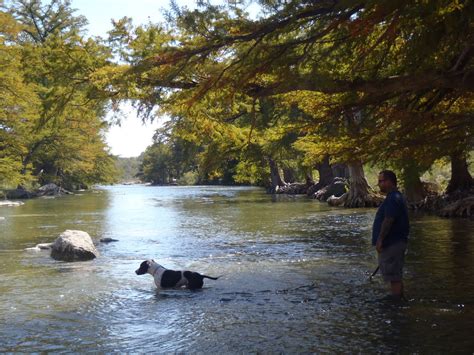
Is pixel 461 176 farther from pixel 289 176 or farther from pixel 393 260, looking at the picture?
pixel 289 176

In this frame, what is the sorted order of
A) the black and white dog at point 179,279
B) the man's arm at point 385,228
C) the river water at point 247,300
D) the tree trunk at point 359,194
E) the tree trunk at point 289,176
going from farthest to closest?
the tree trunk at point 289,176
the tree trunk at point 359,194
the black and white dog at point 179,279
the man's arm at point 385,228
the river water at point 247,300

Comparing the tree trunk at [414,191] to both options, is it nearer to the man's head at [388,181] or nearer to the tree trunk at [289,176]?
the man's head at [388,181]

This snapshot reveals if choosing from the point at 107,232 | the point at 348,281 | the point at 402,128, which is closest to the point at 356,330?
the point at 348,281

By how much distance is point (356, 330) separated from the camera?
626 centimetres

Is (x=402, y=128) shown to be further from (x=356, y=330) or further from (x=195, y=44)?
(x=356, y=330)

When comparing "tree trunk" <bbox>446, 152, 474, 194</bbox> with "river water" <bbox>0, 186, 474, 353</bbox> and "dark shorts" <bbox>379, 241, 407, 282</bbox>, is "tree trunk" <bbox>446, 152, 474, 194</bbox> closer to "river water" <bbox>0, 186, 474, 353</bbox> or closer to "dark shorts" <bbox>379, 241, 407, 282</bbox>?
"river water" <bbox>0, 186, 474, 353</bbox>

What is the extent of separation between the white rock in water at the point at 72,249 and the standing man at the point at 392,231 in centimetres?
741

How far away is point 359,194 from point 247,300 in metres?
20.0

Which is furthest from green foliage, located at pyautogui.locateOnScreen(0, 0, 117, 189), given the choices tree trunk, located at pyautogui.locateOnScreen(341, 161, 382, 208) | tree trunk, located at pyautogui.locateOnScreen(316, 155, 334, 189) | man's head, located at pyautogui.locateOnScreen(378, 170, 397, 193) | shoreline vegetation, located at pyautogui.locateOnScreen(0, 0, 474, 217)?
tree trunk, located at pyautogui.locateOnScreen(316, 155, 334, 189)

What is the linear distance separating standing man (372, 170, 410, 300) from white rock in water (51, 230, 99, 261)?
24.3 ft

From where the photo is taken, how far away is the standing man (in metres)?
7.30

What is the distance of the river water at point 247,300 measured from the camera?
598 cm

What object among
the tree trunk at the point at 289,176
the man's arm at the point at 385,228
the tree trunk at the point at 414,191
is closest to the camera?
the man's arm at the point at 385,228

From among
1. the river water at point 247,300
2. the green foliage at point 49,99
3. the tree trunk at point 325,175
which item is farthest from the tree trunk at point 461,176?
the tree trunk at point 325,175
